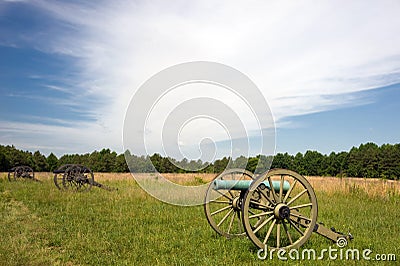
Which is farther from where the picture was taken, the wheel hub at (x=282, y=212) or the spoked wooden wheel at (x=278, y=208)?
the wheel hub at (x=282, y=212)

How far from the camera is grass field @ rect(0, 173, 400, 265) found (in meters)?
5.79

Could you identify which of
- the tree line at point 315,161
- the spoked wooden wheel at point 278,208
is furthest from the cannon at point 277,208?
the tree line at point 315,161

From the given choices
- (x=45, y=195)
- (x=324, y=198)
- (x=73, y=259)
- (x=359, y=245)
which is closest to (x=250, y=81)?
(x=359, y=245)

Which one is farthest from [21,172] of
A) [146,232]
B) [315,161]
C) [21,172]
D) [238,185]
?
[315,161]

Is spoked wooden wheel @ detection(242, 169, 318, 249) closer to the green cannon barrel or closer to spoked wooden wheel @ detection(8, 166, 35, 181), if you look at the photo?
the green cannon barrel

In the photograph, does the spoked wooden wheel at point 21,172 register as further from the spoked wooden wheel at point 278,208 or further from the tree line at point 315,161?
the tree line at point 315,161

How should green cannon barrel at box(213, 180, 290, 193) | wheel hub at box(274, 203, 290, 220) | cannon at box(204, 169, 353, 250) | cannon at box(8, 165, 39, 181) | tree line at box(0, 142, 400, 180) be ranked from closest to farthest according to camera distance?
cannon at box(204, 169, 353, 250) < wheel hub at box(274, 203, 290, 220) < green cannon barrel at box(213, 180, 290, 193) < cannon at box(8, 165, 39, 181) < tree line at box(0, 142, 400, 180)

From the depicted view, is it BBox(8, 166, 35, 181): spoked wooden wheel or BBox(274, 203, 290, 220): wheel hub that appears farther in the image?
BBox(8, 166, 35, 181): spoked wooden wheel

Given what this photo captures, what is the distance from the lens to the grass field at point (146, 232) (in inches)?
228

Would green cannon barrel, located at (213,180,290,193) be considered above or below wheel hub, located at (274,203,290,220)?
above

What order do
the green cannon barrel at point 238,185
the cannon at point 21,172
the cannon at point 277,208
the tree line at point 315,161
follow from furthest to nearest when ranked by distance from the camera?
the tree line at point 315,161 < the cannon at point 21,172 < the green cannon barrel at point 238,185 < the cannon at point 277,208

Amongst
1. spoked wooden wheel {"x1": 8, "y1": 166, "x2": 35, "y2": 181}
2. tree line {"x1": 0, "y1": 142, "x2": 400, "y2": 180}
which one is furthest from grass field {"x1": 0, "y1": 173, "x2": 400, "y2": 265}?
tree line {"x1": 0, "y1": 142, "x2": 400, "y2": 180}

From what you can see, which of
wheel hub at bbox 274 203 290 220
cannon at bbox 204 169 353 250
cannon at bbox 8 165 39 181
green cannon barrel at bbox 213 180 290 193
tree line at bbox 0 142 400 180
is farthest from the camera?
tree line at bbox 0 142 400 180

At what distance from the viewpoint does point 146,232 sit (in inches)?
306
